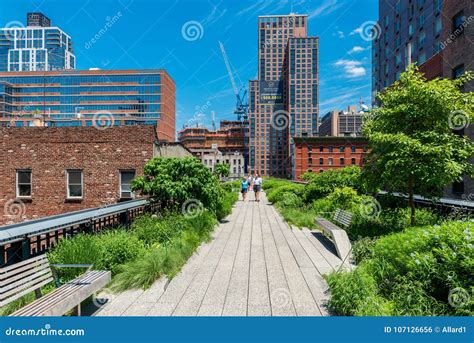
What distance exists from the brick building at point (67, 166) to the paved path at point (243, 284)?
769 centimetres

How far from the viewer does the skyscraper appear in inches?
5605

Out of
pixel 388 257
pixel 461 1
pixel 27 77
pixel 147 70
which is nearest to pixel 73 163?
pixel 388 257

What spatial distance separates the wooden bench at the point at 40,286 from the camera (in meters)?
3.02

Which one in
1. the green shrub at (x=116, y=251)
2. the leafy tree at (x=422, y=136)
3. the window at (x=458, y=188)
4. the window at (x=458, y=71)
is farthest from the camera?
the window at (x=458, y=188)

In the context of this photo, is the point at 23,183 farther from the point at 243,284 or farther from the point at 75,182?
the point at 243,284

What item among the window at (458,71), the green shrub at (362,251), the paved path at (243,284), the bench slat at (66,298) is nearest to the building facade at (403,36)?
the window at (458,71)

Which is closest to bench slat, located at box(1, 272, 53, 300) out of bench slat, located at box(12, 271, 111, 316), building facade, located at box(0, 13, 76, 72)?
bench slat, located at box(12, 271, 111, 316)

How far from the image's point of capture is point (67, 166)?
536 inches

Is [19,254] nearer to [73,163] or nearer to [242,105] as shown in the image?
[73,163]

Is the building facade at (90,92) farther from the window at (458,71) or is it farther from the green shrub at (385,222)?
the green shrub at (385,222)

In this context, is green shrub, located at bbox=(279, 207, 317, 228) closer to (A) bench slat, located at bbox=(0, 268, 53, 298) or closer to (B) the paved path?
(B) the paved path

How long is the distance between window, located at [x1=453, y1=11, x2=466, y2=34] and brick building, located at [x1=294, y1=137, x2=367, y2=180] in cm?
5865

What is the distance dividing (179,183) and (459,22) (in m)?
24.6

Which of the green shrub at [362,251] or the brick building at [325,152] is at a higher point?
the brick building at [325,152]
